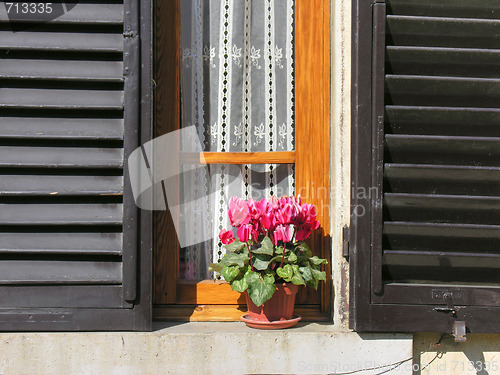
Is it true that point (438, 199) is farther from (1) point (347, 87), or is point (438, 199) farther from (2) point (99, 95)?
(2) point (99, 95)

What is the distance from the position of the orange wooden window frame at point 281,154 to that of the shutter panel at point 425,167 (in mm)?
314

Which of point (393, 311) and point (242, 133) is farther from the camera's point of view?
point (242, 133)

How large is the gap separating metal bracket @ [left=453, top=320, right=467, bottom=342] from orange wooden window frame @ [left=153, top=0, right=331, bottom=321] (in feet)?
1.99

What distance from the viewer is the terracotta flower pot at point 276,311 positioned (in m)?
2.62

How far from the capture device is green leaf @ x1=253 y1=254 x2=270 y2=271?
8.50 ft

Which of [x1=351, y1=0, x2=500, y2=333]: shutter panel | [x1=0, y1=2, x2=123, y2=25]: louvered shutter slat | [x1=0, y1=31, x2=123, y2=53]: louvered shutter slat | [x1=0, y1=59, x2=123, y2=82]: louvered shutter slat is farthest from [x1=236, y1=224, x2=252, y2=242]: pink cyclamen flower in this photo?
[x1=0, y1=2, x2=123, y2=25]: louvered shutter slat

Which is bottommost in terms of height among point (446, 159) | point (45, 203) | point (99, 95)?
point (45, 203)

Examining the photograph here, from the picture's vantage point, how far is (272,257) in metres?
2.65

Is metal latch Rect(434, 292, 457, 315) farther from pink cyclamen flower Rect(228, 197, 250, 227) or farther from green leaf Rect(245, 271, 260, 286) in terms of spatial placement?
pink cyclamen flower Rect(228, 197, 250, 227)

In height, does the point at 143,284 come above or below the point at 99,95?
below

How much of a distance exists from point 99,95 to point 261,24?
0.94 metres

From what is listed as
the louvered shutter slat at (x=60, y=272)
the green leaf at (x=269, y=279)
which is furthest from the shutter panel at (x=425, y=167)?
the louvered shutter slat at (x=60, y=272)

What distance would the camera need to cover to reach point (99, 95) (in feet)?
8.71

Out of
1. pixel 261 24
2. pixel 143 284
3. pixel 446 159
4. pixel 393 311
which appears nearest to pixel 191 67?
pixel 261 24
